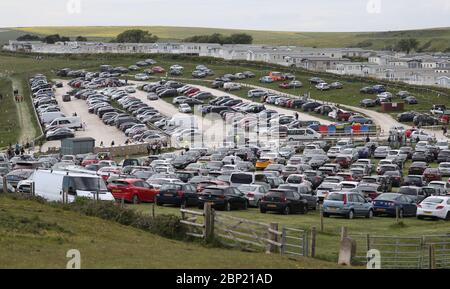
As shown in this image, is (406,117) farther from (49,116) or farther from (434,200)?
→ (434,200)

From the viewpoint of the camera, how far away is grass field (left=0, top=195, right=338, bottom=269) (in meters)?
18.9

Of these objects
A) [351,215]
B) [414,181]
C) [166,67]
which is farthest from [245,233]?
[166,67]

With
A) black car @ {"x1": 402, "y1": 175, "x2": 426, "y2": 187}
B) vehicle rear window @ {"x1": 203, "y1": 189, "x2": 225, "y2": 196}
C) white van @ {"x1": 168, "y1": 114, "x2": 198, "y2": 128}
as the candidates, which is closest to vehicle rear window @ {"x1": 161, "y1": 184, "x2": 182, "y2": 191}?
vehicle rear window @ {"x1": 203, "y1": 189, "x2": 225, "y2": 196}

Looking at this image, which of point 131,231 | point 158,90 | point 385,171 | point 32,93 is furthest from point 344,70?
point 131,231

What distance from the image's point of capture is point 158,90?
122 meters

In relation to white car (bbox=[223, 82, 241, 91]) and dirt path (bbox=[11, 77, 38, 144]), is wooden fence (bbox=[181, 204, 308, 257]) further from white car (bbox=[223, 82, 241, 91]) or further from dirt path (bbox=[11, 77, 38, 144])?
white car (bbox=[223, 82, 241, 91])

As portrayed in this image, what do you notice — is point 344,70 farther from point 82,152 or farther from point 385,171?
point 385,171

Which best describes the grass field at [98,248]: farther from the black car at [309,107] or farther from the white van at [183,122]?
the black car at [309,107]

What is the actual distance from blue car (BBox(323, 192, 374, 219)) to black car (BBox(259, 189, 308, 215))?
1312mm

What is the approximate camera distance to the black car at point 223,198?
37.2m

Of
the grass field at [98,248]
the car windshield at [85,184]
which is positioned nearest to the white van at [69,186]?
the car windshield at [85,184]

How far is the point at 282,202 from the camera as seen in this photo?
37281 mm

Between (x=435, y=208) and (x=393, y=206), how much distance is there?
5.85ft
